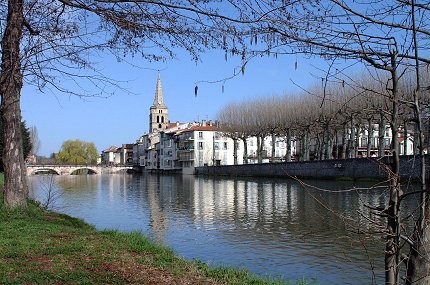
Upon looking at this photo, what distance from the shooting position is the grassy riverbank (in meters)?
6.48

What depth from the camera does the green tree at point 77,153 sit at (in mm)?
150875

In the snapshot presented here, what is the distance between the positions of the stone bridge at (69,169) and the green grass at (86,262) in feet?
355

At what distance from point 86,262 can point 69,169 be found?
125 metres

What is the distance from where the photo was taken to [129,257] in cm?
851

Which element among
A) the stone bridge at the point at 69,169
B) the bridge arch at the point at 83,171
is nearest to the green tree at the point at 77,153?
the bridge arch at the point at 83,171

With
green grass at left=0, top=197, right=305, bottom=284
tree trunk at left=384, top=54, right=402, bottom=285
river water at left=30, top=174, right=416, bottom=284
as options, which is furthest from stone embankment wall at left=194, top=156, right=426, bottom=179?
tree trunk at left=384, top=54, right=402, bottom=285

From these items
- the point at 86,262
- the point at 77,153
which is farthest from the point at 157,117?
the point at 86,262

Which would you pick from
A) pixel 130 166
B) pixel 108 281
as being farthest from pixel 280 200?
pixel 130 166

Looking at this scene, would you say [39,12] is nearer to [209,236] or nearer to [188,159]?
[209,236]

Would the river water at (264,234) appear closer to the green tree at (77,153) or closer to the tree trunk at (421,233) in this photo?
A: the tree trunk at (421,233)

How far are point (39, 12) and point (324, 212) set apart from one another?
19.0 m

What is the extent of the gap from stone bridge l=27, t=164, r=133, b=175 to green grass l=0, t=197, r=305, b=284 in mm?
108114

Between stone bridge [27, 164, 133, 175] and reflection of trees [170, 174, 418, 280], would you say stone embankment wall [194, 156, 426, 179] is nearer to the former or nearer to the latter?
reflection of trees [170, 174, 418, 280]

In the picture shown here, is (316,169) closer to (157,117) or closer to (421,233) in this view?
(421,233)
